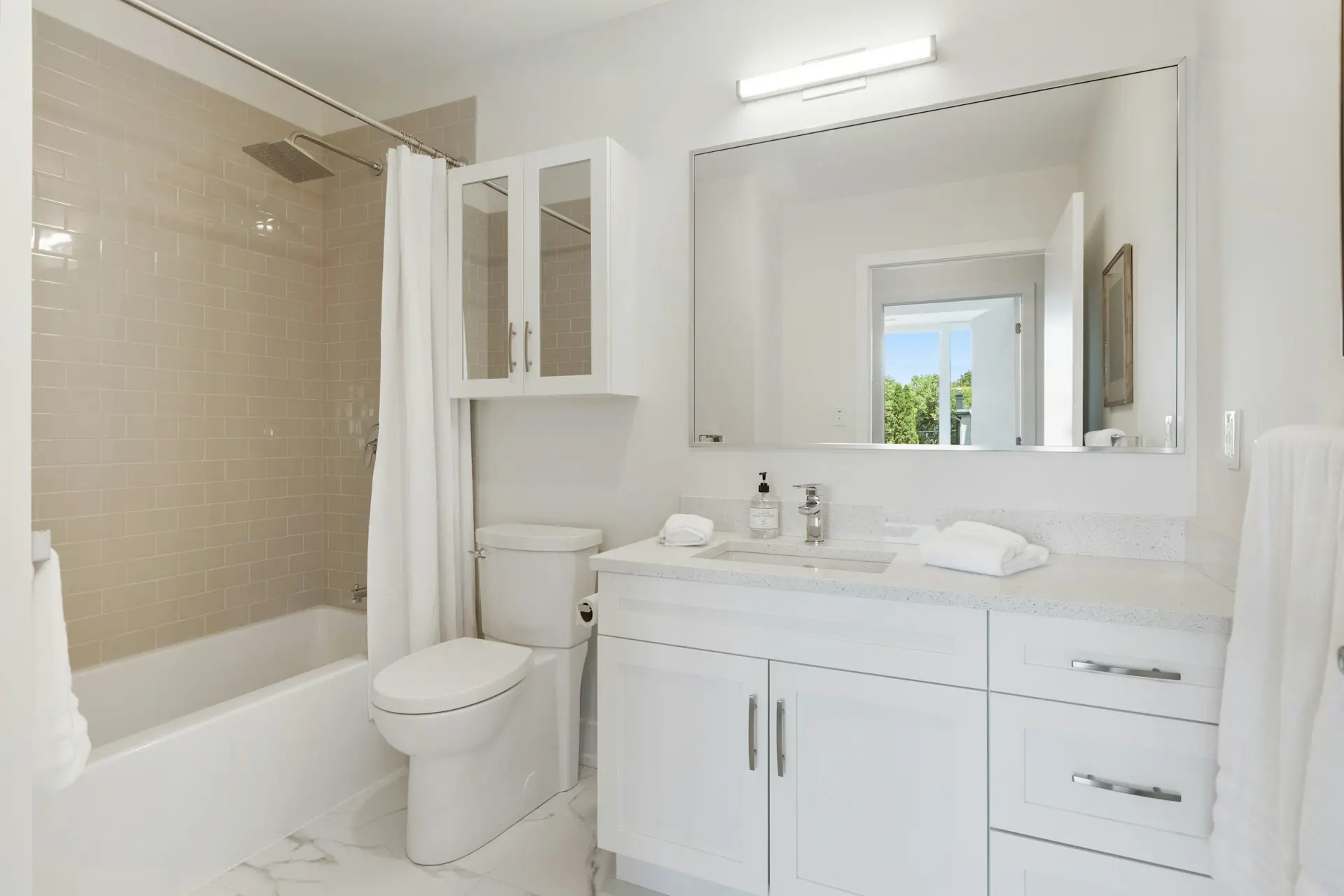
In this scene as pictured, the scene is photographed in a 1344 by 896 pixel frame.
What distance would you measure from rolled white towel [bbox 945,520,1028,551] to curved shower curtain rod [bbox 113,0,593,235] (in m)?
1.39

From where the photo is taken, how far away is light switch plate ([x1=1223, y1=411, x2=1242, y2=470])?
1.39 m

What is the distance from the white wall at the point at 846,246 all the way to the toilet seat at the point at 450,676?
106cm

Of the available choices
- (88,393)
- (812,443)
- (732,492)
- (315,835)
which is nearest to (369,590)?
(315,835)

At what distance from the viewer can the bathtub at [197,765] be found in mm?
1589

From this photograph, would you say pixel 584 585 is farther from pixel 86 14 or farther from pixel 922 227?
pixel 86 14

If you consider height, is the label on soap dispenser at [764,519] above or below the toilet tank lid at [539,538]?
above

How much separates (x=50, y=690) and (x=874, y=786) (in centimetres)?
146

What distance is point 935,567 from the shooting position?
1.62m

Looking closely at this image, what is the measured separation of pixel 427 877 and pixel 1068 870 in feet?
4.94

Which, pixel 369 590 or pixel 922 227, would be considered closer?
pixel 922 227

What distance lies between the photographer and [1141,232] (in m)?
1.70

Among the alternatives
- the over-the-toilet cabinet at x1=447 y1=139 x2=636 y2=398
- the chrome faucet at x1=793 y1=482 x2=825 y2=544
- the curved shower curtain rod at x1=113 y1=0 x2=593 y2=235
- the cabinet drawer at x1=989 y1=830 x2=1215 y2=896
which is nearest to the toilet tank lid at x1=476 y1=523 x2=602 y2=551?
the over-the-toilet cabinet at x1=447 y1=139 x2=636 y2=398

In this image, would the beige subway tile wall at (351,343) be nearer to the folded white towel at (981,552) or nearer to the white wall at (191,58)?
the white wall at (191,58)

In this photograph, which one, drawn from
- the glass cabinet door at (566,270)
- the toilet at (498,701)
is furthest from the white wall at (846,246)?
the toilet at (498,701)
